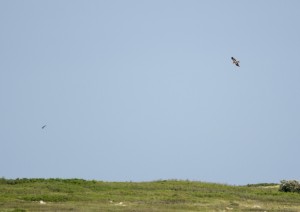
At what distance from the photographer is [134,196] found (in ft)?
142

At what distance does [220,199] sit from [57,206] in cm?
1263

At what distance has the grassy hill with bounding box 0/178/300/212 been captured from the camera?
37906 mm

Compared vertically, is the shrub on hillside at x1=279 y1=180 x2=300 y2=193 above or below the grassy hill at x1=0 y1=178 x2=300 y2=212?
above

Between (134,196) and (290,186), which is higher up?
(290,186)

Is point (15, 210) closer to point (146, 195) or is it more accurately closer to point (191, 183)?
point (146, 195)

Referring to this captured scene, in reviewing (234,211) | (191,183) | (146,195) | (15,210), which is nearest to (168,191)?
(146,195)

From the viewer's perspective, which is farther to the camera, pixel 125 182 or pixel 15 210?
pixel 125 182

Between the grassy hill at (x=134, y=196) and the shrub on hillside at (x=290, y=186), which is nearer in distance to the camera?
the grassy hill at (x=134, y=196)

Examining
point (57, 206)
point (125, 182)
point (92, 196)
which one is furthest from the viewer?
point (125, 182)

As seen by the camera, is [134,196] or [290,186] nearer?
[134,196]

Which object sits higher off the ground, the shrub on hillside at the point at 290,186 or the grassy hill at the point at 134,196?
the shrub on hillside at the point at 290,186

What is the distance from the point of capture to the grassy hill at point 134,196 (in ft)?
124

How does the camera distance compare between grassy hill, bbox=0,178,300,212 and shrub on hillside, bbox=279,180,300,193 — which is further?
shrub on hillside, bbox=279,180,300,193

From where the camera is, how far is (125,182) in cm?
5144
